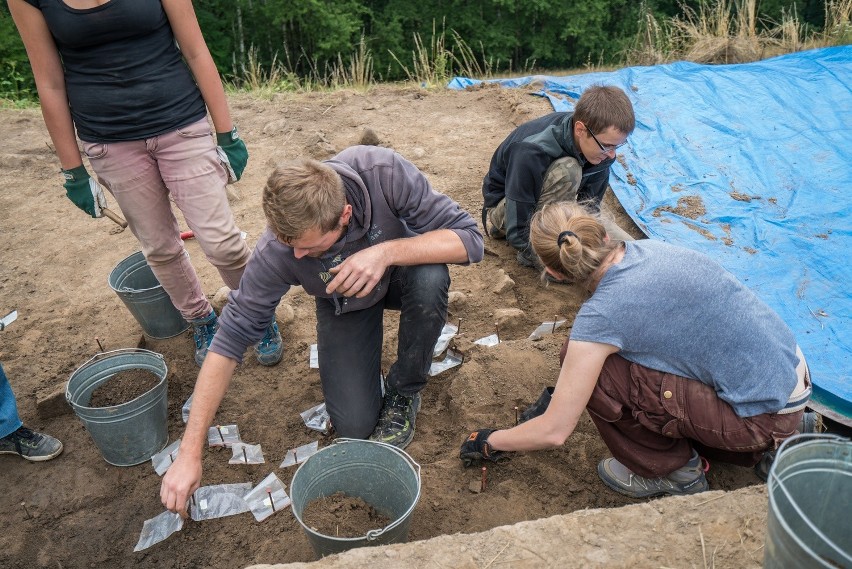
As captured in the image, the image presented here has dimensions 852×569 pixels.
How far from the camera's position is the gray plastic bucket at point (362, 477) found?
211 centimetres

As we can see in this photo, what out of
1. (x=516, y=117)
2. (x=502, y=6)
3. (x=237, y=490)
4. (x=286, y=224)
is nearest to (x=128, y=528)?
(x=237, y=490)

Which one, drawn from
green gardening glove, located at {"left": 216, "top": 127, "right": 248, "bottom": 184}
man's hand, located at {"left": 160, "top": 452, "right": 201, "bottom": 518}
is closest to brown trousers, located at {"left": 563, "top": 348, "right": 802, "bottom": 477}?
man's hand, located at {"left": 160, "top": 452, "right": 201, "bottom": 518}

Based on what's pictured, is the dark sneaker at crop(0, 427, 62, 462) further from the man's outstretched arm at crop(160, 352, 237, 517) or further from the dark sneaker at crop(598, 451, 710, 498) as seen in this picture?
the dark sneaker at crop(598, 451, 710, 498)

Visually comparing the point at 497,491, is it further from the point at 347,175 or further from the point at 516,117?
the point at 516,117

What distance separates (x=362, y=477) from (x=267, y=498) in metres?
0.50

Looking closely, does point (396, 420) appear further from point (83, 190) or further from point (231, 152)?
point (83, 190)

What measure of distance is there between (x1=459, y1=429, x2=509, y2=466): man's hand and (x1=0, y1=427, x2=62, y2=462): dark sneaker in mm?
1884

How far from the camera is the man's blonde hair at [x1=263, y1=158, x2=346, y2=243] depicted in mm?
2023

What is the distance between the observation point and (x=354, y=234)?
7.99 feet

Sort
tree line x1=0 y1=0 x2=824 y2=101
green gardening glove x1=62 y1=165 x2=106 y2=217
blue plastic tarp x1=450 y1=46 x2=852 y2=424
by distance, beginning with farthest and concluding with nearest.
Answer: tree line x1=0 y1=0 x2=824 y2=101 < blue plastic tarp x1=450 y1=46 x2=852 y2=424 < green gardening glove x1=62 y1=165 x2=106 y2=217

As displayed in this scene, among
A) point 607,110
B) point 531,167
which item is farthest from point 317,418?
point 607,110

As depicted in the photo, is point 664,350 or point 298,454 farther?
point 298,454

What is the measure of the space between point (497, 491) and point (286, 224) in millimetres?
1348

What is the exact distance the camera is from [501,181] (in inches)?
163
